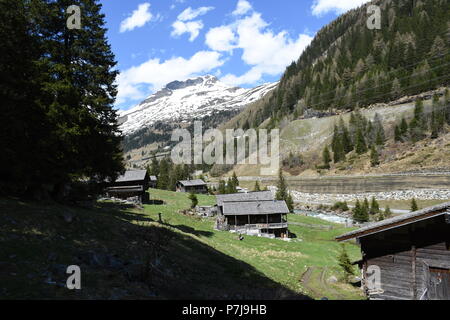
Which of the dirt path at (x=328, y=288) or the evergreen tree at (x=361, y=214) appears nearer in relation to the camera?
the dirt path at (x=328, y=288)

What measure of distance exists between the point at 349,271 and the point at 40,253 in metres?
22.2

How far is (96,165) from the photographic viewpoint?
25.1 metres

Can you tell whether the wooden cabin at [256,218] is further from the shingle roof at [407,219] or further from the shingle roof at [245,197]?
the shingle roof at [407,219]

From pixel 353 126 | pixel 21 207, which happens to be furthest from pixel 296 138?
pixel 21 207

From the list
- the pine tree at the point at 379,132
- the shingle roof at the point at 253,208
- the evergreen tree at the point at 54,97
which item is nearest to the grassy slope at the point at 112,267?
the evergreen tree at the point at 54,97

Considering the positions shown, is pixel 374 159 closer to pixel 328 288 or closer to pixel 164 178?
pixel 164 178

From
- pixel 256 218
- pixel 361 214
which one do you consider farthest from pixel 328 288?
pixel 361 214

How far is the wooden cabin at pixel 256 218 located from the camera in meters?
52.0

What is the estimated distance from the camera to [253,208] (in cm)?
5447

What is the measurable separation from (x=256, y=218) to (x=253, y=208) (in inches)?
83.7

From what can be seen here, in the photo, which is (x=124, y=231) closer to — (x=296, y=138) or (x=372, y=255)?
(x=372, y=255)

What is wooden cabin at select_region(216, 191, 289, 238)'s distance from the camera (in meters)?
52.0
